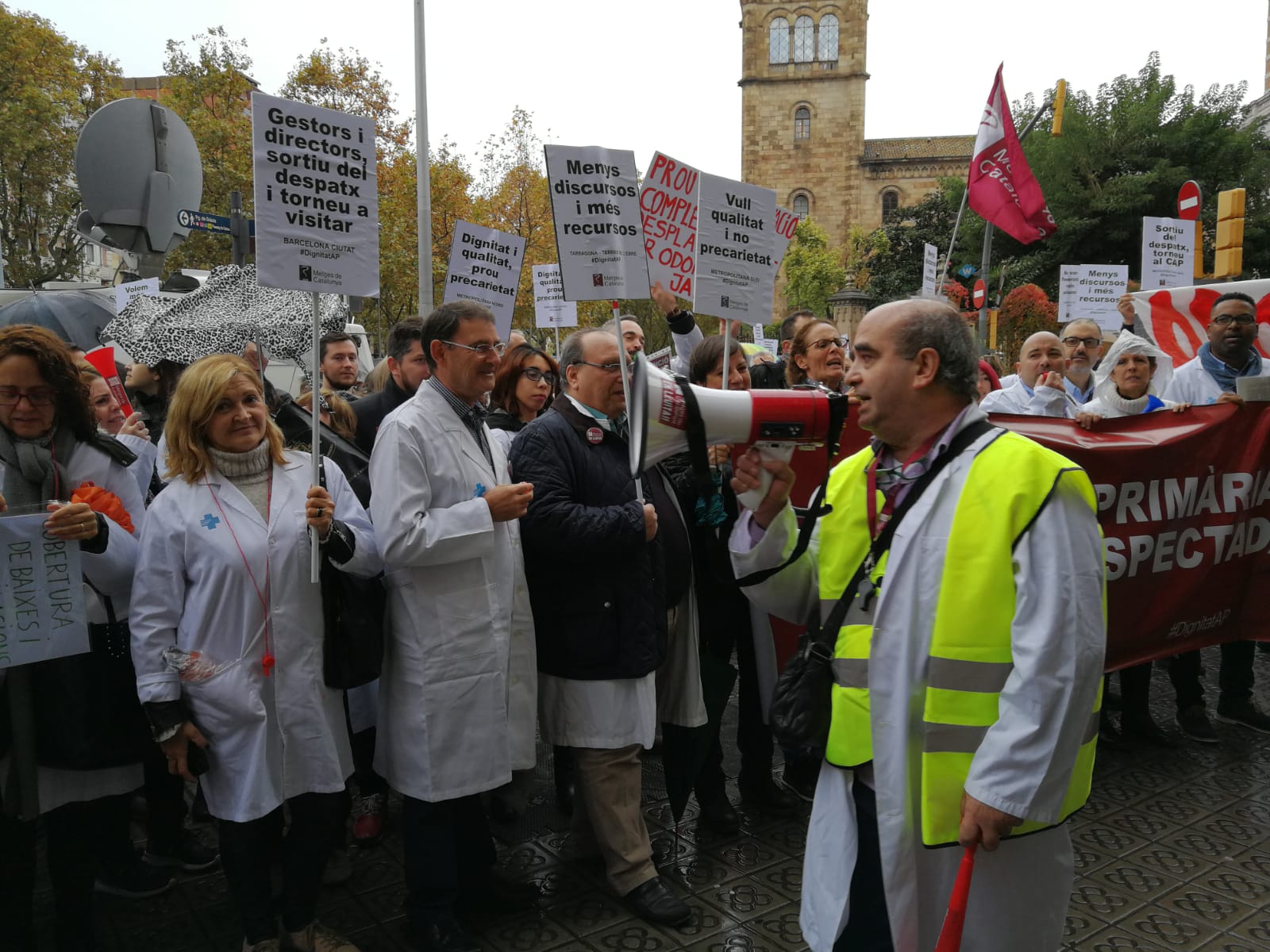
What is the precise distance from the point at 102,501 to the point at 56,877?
1.17 metres

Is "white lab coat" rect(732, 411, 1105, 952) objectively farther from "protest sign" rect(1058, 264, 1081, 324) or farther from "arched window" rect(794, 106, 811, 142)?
"arched window" rect(794, 106, 811, 142)

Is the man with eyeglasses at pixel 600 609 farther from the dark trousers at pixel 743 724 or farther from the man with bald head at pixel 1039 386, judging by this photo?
the man with bald head at pixel 1039 386

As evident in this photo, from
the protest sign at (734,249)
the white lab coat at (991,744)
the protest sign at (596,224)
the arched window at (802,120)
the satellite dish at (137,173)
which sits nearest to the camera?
the white lab coat at (991,744)

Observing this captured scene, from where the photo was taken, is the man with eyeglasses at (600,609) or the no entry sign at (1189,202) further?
the no entry sign at (1189,202)

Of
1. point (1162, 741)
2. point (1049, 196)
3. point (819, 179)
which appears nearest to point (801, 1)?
point (819, 179)

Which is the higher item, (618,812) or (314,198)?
(314,198)

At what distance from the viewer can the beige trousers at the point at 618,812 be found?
3416 mm

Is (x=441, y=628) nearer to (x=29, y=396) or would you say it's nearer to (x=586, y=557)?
(x=586, y=557)

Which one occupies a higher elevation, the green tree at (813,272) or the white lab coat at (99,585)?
the green tree at (813,272)

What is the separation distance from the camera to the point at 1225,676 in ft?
17.2

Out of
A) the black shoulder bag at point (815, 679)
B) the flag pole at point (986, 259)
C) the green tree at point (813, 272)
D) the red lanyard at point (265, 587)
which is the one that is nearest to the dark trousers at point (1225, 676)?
the black shoulder bag at point (815, 679)

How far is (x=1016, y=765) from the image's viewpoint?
6.21ft

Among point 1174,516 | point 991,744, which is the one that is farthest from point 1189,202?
point 991,744

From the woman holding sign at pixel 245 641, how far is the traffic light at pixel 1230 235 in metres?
7.87
